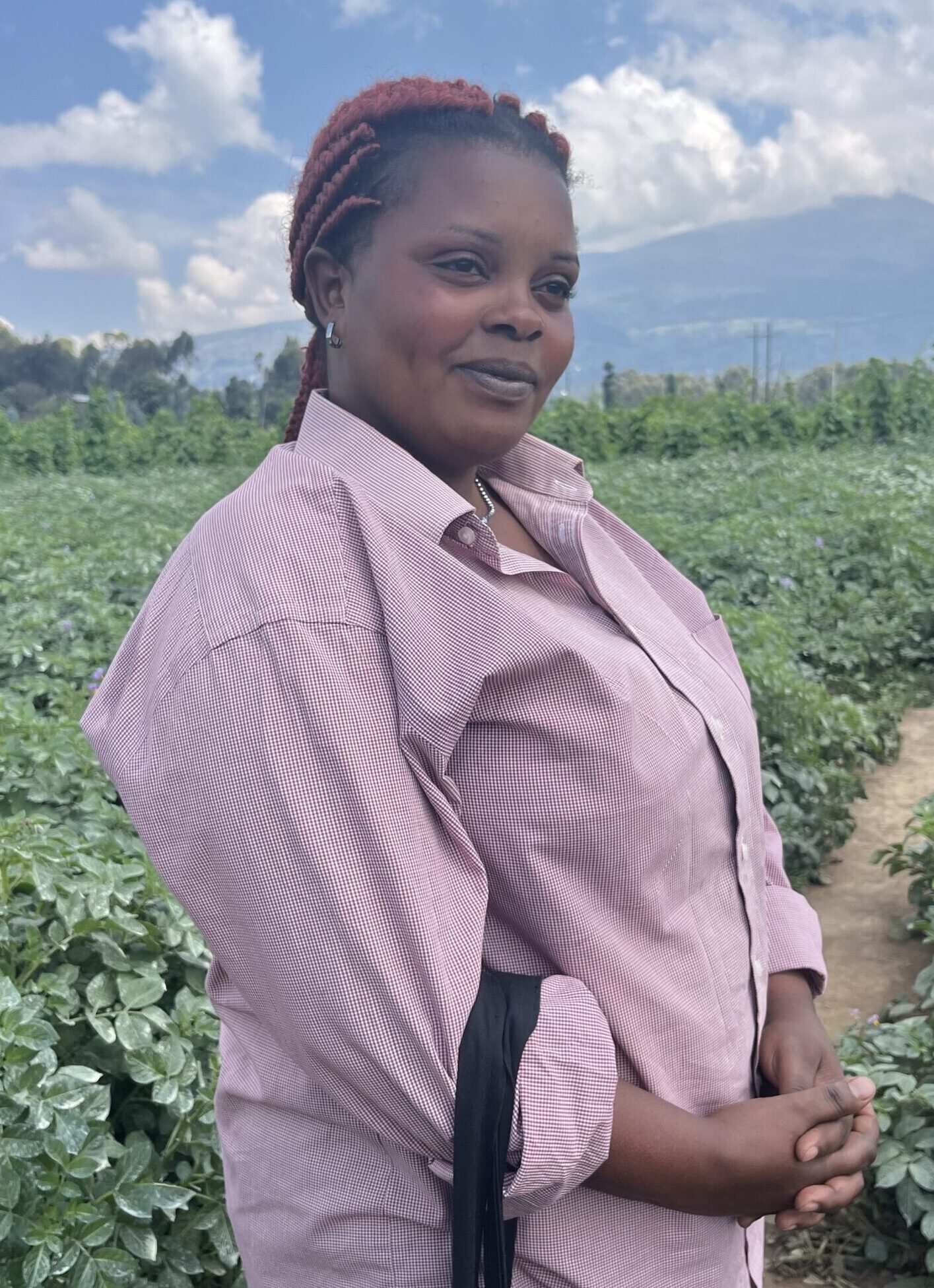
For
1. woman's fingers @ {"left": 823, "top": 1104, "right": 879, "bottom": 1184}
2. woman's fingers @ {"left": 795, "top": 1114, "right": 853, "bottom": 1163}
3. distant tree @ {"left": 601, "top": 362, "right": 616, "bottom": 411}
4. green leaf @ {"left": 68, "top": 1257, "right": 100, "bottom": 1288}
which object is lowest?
green leaf @ {"left": 68, "top": 1257, "right": 100, "bottom": 1288}

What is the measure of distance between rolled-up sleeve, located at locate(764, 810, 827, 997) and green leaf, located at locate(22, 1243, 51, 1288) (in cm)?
96

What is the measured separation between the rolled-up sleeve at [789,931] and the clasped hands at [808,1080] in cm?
2

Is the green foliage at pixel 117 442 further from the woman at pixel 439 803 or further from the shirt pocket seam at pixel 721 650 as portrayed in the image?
the woman at pixel 439 803

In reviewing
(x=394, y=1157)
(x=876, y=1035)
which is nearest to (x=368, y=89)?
(x=394, y=1157)

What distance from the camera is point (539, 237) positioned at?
3.64 ft

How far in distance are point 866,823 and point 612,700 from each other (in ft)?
13.2

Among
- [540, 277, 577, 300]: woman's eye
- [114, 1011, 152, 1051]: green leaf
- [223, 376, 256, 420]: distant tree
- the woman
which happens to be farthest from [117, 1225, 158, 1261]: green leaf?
[223, 376, 256, 420]: distant tree

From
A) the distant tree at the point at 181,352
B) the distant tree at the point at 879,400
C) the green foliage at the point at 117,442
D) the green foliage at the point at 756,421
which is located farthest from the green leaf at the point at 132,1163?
the distant tree at the point at 181,352

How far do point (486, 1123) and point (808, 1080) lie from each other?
0.53 m

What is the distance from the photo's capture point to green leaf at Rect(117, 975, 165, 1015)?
5.91ft

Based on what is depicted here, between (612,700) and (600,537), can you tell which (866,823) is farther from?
(612,700)

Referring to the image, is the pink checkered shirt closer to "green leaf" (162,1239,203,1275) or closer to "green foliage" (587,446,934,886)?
"green leaf" (162,1239,203,1275)

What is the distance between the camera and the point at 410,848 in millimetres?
870

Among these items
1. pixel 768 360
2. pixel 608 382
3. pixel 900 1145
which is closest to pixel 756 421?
pixel 608 382
